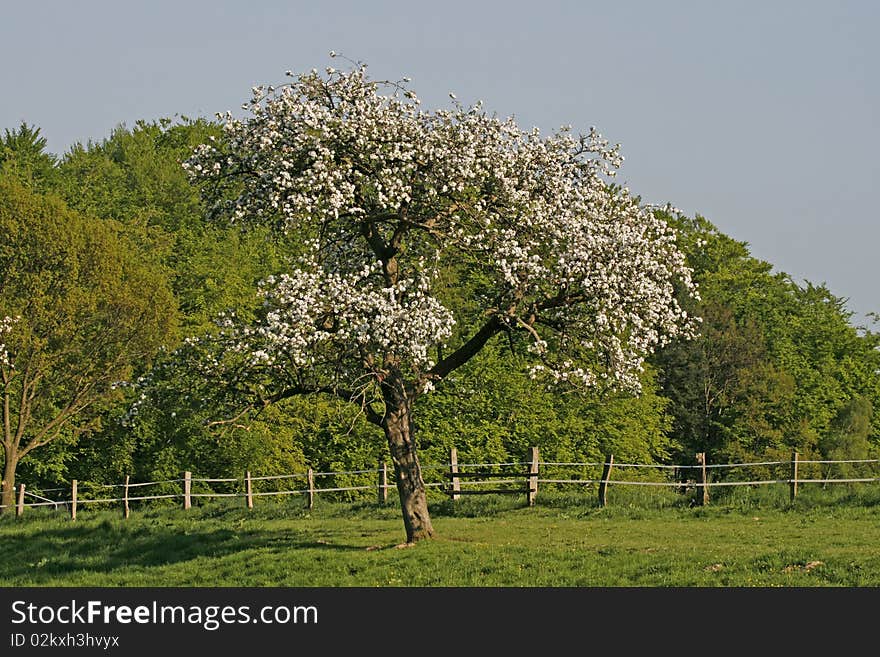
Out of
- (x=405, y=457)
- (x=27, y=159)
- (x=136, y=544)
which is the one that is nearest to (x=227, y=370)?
(x=405, y=457)

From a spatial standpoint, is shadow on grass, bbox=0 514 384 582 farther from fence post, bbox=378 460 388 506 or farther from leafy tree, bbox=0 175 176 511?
leafy tree, bbox=0 175 176 511

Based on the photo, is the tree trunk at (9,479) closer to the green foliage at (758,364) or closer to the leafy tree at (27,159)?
the leafy tree at (27,159)

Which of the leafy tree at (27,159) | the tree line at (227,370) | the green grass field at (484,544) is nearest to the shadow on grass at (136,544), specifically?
the green grass field at (484,544)

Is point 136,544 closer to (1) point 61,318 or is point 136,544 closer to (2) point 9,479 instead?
(2) point 9,479

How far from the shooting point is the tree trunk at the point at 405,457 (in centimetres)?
2959

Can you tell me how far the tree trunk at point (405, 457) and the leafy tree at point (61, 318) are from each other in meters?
22.9

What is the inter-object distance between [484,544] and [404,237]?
7.94 m

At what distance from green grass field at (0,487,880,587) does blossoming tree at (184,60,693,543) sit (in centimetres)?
327

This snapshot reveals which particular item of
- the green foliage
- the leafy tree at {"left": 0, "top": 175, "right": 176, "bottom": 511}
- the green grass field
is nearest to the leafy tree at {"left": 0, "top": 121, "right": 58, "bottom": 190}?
the leafy tree at {"left": 0, "top": 175, "right": 176, "bottom": 511}

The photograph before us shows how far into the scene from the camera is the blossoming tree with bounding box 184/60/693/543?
1066 inches

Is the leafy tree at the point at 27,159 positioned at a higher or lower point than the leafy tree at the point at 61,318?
higher

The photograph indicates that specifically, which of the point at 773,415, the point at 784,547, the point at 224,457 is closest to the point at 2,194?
the point at 224,457

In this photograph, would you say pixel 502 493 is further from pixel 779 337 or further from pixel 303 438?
pixel 779 337

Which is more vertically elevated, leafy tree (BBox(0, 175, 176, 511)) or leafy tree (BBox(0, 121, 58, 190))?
leafy tree (BBox(0, 121, 58, 190))
